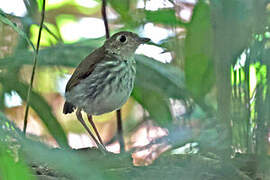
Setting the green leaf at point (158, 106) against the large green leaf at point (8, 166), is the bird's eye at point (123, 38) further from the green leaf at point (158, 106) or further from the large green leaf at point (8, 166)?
the large green leaf at point (8, 166)

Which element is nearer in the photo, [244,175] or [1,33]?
[244,175]

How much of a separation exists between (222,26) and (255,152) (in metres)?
0.19

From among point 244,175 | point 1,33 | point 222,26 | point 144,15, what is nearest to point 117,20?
point 1,33

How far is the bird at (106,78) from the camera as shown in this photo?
2611 mm

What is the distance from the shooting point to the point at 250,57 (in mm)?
583

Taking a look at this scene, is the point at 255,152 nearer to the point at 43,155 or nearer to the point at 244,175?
the point at 43,155

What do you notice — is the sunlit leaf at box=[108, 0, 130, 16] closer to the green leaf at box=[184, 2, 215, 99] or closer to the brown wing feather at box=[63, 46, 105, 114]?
the green leaf at box=[184, 2, 215, 99]

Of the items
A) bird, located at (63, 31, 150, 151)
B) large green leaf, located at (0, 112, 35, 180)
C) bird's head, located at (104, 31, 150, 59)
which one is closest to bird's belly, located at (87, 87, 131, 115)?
bird, located at (63, 31, 150, 151)

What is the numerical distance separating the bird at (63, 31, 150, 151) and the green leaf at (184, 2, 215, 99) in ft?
2.15

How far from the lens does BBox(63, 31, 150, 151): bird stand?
2611 mm

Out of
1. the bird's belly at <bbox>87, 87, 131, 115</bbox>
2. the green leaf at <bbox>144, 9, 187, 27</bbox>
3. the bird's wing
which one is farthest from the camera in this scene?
the bird's wing

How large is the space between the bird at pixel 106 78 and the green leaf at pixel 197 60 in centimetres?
65

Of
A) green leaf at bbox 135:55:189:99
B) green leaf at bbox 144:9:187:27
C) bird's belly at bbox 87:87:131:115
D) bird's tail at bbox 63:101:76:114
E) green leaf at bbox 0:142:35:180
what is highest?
green leaf at bbox 144:9:187:27

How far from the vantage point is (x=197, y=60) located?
6.16 ft
